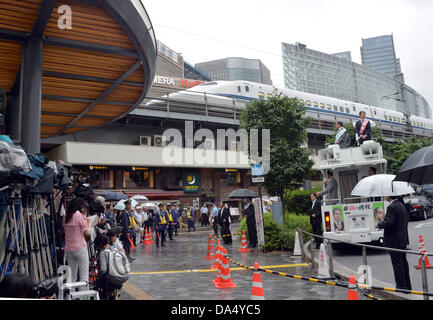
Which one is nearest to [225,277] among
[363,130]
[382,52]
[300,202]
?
[363,130]

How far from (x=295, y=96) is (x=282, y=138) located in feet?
55.9

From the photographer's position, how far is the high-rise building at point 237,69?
16562 centimetres

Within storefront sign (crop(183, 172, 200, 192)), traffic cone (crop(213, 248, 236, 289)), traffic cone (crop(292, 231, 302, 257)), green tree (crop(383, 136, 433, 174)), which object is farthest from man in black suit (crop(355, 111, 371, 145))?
storefront sign (crop(183, 172, 200, 192))

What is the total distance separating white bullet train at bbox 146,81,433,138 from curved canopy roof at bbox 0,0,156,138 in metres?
12.4

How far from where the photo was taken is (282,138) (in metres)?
15.8

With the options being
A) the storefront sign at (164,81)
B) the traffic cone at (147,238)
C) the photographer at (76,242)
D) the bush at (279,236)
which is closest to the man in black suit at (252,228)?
the bush at (279,236)

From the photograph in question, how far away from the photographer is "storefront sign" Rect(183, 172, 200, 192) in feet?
117

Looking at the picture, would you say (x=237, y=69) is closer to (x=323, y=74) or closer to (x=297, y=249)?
(x=323, y=74)

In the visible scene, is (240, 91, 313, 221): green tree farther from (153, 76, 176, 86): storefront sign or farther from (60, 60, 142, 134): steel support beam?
(153, 76, 176, 86): storefront sign

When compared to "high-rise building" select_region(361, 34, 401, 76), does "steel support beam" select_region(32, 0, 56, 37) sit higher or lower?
lower

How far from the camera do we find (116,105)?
13312 mm

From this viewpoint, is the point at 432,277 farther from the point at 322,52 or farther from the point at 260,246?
the point at 322,52

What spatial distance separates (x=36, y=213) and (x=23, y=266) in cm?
106

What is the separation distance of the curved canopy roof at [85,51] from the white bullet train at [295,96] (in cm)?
1244
